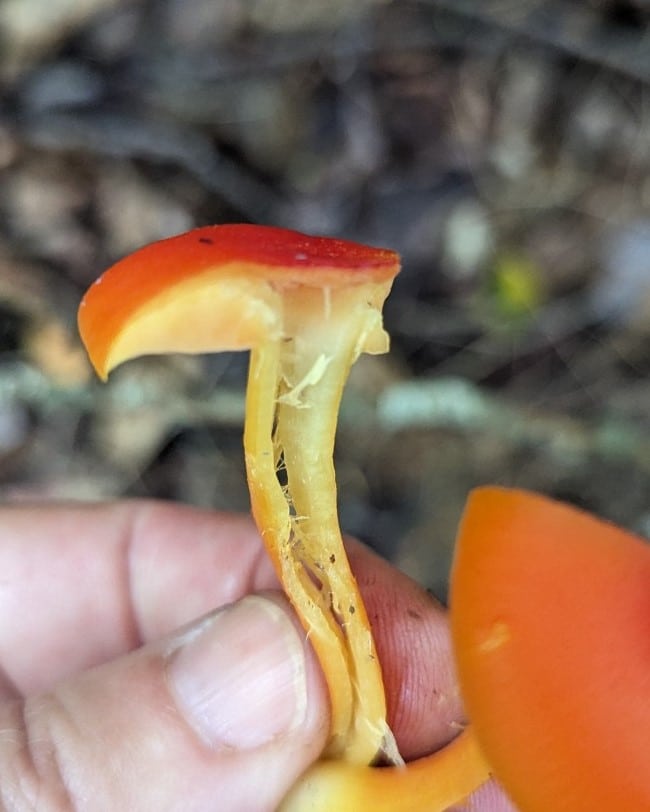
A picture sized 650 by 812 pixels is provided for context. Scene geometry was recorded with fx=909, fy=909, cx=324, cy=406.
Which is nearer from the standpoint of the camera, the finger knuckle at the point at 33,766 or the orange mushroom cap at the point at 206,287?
the orange mushroom cap at the point at 206,287

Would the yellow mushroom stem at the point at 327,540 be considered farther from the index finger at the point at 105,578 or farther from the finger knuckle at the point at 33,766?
the index finger at the point at 105,578

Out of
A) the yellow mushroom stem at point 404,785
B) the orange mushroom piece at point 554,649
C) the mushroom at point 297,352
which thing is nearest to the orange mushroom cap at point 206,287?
the mushroom at point 297,352

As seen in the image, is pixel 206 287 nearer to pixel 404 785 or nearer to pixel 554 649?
pixel 554 649

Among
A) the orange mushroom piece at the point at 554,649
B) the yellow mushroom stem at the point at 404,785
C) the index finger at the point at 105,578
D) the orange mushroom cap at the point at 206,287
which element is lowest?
the index finger at the point at 105,578

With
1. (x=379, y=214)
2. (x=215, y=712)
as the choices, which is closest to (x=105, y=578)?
(x=215, y=712)

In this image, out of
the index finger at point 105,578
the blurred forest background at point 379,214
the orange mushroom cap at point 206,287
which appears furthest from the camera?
the blurred forest background at point 379,214

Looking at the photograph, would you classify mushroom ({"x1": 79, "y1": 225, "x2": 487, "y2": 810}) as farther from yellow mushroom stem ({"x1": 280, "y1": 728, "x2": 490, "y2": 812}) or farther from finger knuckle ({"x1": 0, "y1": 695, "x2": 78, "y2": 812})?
finger knuckle ({"x1": 0, "y1": 695, "x2": 78, "y2": 812})

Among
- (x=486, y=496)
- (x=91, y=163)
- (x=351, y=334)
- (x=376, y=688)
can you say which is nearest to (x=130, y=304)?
(x=351, y=334)

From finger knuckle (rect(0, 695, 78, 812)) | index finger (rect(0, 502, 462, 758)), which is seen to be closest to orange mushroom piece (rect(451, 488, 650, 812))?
finger knuckle (rect(0, 695, 78, 812))
